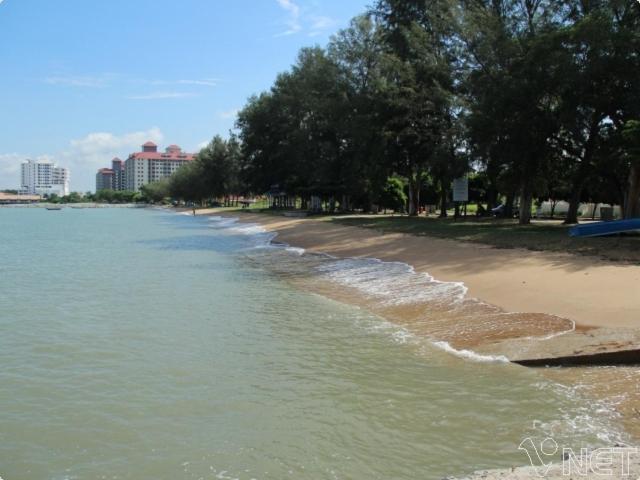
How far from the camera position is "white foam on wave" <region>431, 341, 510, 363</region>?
9.22 metres

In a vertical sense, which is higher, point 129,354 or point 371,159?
point 371,159

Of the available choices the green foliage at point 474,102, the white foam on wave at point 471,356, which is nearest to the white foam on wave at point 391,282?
the white foam on wave at point 471,356

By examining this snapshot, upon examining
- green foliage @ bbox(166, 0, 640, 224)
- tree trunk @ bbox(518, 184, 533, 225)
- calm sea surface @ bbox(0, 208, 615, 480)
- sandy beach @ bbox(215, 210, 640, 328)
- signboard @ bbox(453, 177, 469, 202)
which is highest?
green foliage @ bbox(166, 0, 640, 224)

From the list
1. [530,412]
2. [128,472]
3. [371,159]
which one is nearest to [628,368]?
[530,412]

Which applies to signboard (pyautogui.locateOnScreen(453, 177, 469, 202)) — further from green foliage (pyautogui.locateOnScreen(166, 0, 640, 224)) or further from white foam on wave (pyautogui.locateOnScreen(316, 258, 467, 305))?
white foam on wave (pyautogui.locateOnScreen(316, 258, 467, 305))

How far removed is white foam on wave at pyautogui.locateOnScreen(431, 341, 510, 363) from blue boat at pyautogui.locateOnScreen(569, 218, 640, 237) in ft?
43.3

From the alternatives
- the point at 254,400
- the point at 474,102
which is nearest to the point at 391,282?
the point at 254,400

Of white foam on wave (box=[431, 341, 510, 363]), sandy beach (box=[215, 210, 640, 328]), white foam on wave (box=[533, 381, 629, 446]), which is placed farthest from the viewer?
sandy beach (box=[215, 210, 640, 328])

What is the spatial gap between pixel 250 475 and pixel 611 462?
3.45m

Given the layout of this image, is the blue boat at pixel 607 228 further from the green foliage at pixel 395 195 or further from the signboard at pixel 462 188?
the green foliage at pixel 395 195

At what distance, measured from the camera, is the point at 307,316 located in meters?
13.5

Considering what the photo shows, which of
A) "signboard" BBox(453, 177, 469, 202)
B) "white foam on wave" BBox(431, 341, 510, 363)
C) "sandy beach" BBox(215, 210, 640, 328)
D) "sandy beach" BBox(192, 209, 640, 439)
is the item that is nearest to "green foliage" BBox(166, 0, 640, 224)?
"signboard" BBox(453, 177, 469, 202)

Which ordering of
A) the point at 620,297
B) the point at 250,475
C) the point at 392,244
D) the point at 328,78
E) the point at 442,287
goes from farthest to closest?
the point at 328,78, the point at 392,244, the point at 442,287, the point at 620,297, the point at 250,475

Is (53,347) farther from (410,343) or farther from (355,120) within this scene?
(355,120)
